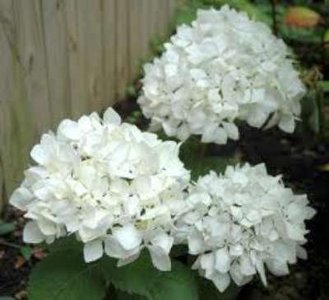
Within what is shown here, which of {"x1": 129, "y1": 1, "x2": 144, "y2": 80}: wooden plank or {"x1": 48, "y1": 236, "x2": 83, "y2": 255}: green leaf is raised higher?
{"x1": 48, "y1": 236, "x2": 83, "y2": 255}: green leaf

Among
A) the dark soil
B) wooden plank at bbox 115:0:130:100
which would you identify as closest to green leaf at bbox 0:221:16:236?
the dark soil

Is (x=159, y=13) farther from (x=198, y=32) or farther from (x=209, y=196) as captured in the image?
(x=209, y=196)

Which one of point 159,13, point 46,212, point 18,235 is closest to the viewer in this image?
point 46,212

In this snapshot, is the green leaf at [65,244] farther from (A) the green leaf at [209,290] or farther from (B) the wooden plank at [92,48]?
(B) the wooden plank at [92,48]

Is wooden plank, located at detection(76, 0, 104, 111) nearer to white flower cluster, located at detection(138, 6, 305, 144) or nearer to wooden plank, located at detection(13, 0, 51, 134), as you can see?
wooden plank, located at detection(13, 0, 51, 134)

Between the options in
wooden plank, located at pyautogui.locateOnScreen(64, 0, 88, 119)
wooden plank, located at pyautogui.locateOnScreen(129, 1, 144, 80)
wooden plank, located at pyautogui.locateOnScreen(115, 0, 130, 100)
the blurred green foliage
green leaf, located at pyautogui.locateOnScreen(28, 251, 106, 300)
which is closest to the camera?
green leaf, located at pyautogui.locateOnScreen(28, 251, 106, 300)

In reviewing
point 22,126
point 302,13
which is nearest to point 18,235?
point 22,126

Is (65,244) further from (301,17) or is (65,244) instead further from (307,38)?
(307,38)

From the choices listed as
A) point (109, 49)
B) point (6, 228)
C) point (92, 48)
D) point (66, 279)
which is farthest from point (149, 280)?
point (109, 49)

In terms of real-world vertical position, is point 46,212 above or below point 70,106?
above
